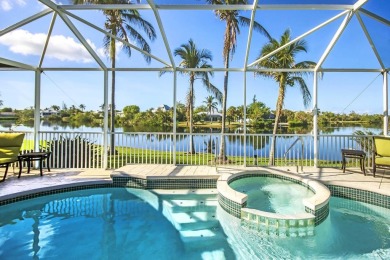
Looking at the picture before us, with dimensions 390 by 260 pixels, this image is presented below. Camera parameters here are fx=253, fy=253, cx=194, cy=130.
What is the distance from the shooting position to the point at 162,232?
4035mm

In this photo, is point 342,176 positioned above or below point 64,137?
below

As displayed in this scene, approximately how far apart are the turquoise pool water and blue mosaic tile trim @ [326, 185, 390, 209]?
176 millimetres

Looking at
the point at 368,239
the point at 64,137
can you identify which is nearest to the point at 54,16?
the point at 64,137

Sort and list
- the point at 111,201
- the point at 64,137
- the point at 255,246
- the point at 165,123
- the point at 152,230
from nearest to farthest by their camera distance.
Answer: the point at 255,246
the point at 152,230
the point at 111,201
the point at 64,137
the point at 165,123

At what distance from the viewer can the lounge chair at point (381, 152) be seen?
6074mm

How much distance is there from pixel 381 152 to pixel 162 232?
19.3ft

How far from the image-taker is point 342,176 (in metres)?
6.32

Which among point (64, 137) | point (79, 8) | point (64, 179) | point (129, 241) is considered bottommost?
point (129, 241)

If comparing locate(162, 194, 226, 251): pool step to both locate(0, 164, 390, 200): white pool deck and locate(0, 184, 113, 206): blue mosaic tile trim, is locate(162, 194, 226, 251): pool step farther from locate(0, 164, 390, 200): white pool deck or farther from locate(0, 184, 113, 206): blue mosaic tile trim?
locate(0, 184, 113, 206): blue mosaic tile trim

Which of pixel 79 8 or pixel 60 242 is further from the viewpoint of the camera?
pixel 79 8

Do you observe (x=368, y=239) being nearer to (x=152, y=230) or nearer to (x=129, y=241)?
(x=152, y=230)

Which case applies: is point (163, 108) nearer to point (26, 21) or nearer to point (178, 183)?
point (178, 183)

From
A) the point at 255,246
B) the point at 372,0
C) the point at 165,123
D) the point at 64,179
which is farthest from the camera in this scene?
the point at 165,123

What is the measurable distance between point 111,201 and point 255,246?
3305mm
